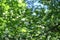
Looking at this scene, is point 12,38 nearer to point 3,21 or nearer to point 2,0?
point 3,21

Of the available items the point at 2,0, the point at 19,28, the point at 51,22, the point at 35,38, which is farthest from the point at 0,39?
the point at 51,22

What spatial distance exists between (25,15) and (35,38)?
255 centimetres

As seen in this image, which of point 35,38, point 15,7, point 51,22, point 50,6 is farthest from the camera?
point 15,7

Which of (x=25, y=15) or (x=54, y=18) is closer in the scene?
(x=54, y=18)

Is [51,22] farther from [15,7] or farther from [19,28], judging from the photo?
[15,7]

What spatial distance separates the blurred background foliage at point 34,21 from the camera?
7.03 metres

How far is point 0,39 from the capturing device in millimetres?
14250

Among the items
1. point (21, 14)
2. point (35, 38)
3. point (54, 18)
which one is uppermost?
point (21, 14)

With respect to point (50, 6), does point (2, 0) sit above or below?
above

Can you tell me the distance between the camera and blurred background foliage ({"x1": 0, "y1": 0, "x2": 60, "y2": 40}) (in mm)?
7027

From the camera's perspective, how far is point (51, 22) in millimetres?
7477

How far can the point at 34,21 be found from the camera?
905cm

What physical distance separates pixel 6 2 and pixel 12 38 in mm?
2386

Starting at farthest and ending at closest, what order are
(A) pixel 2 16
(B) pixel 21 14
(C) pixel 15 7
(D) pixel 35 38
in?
(C) pixel 15 7 → (A) pixel 2 16 → (B) pixel 21 14 → (D) pixel 35 38
